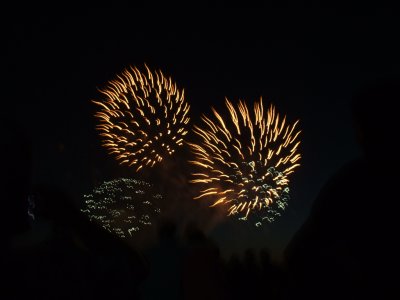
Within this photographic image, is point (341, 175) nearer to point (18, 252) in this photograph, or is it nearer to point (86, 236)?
point (86, 236)

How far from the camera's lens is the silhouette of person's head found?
4.90ft

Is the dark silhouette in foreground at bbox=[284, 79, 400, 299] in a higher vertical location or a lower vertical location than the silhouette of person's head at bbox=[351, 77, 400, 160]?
lower

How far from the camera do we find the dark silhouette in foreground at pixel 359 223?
143 centimetres

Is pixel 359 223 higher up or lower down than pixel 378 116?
lower down

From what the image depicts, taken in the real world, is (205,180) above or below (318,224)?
above

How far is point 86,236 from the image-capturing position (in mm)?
1646

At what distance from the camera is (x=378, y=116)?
151 centimetres

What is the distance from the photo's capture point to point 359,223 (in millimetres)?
1501

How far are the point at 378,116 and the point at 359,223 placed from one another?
0.39 meters

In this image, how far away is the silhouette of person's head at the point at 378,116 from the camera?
1492 millimetres

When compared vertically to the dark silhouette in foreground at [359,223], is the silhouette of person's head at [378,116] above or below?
above

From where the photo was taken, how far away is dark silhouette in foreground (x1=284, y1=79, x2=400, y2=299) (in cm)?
143

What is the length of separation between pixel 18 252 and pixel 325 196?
3.54 feet

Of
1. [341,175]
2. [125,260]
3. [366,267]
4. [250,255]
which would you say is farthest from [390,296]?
[250,255]
